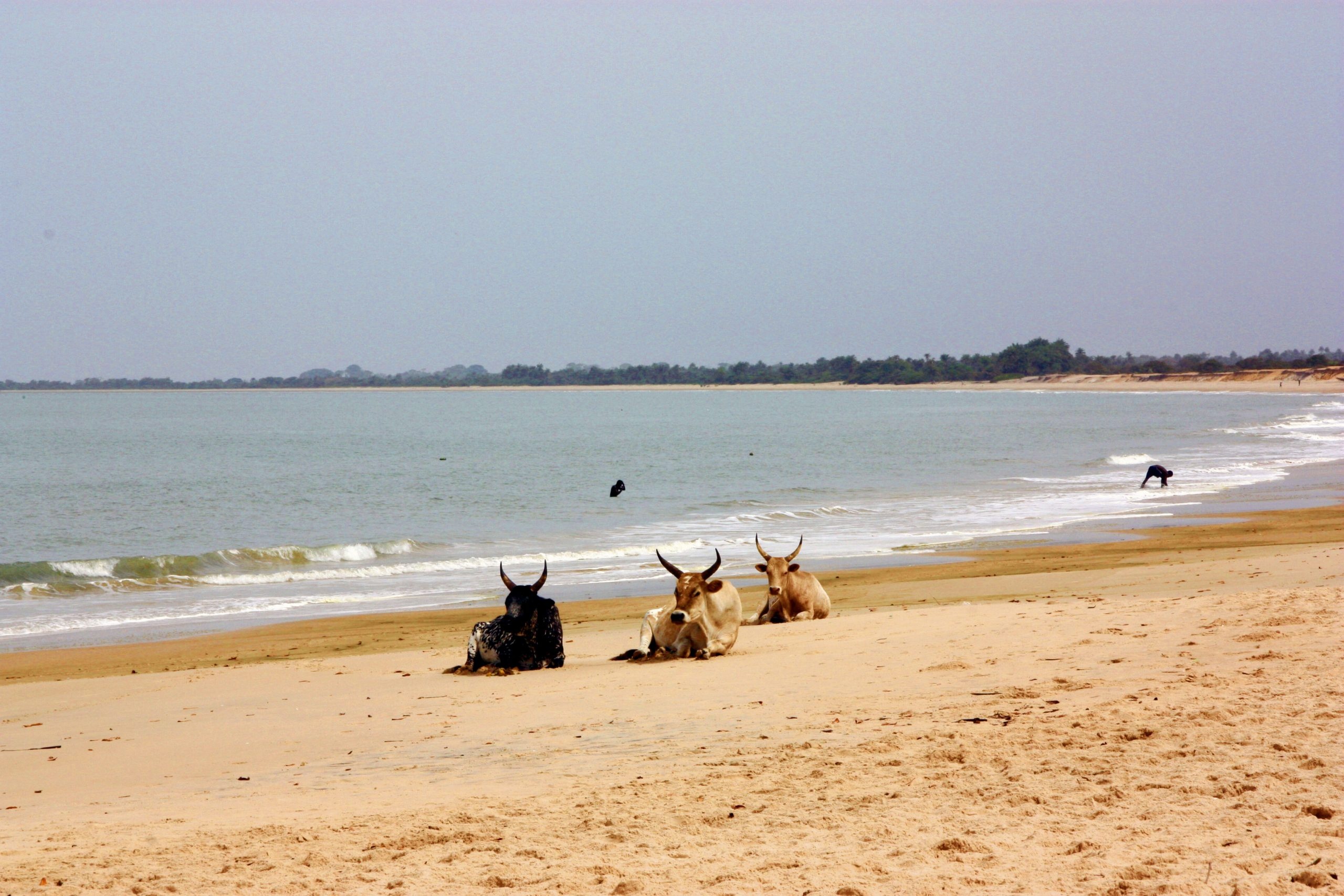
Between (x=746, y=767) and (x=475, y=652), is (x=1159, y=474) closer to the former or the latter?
(x=475, y=652)

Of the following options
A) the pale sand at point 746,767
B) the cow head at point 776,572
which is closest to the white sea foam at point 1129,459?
the pale sand at point 746,767

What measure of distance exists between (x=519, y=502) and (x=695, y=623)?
23291mm

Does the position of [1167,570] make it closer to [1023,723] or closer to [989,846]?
[1023,723]

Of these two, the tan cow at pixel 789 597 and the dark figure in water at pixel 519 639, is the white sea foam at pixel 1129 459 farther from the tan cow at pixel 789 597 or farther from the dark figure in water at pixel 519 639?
the dark figure in water at pixel 519 639

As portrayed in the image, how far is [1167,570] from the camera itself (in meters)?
15.2

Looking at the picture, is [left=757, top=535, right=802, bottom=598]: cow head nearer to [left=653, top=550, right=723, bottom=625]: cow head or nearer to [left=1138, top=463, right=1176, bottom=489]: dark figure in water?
[left=653, top=550, right=723, bottom=625]: cow head

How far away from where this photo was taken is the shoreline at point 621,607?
12789mm

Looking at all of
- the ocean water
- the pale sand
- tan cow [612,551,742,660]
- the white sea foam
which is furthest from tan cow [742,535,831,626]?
the white sea foam

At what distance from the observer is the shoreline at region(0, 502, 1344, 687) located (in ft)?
42.0

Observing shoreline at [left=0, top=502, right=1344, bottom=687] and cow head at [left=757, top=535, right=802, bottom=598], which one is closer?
shoreline at [left=0, top=502, right=1344, bottom=687]

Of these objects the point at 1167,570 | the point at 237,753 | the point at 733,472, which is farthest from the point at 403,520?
the point at 237,753

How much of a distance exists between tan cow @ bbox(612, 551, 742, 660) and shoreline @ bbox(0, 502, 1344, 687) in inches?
73.9

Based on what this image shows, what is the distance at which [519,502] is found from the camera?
3369 cm

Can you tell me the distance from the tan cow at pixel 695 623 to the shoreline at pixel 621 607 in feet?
6.16
